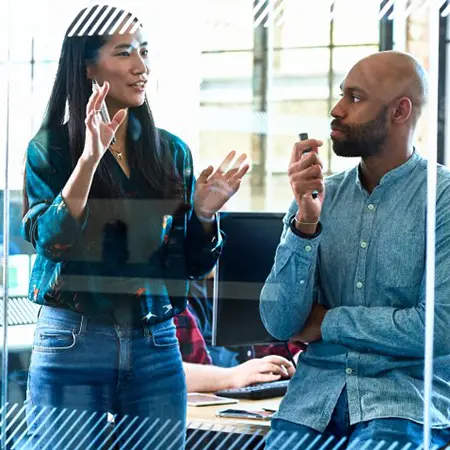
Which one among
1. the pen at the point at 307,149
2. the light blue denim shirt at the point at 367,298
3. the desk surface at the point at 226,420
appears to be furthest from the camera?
the desk surface at the point at 226,420

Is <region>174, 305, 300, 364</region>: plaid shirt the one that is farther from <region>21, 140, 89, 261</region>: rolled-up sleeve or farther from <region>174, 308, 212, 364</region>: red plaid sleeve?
<region>21, 140, 89, 261</region>: rolled-up sleeve

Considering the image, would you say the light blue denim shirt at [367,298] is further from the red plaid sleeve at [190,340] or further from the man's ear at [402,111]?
the red plaid sleeve at [190,340]

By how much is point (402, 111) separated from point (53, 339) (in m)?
0.93

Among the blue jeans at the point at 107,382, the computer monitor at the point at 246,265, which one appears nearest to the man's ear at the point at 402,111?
the computer monitor at the point at 246,265

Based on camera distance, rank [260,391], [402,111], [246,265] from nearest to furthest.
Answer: [402,111] → [246,265] → [260,391]

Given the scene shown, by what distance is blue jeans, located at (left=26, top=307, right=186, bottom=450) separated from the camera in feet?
6.68

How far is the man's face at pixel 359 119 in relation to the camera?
186 centimetres

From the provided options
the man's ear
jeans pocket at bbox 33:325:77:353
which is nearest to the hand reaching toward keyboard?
jeans pocket at bbox 33:325:77:353

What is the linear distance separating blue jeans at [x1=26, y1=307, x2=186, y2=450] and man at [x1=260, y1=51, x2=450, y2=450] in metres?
0.26

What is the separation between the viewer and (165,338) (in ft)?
6.72

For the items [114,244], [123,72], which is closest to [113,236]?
[114,244]

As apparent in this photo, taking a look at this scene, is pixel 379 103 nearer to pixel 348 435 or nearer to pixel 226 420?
pixel 348 435

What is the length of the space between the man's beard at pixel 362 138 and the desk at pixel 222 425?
1.94 ft

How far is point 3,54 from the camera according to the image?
2.26 meters
